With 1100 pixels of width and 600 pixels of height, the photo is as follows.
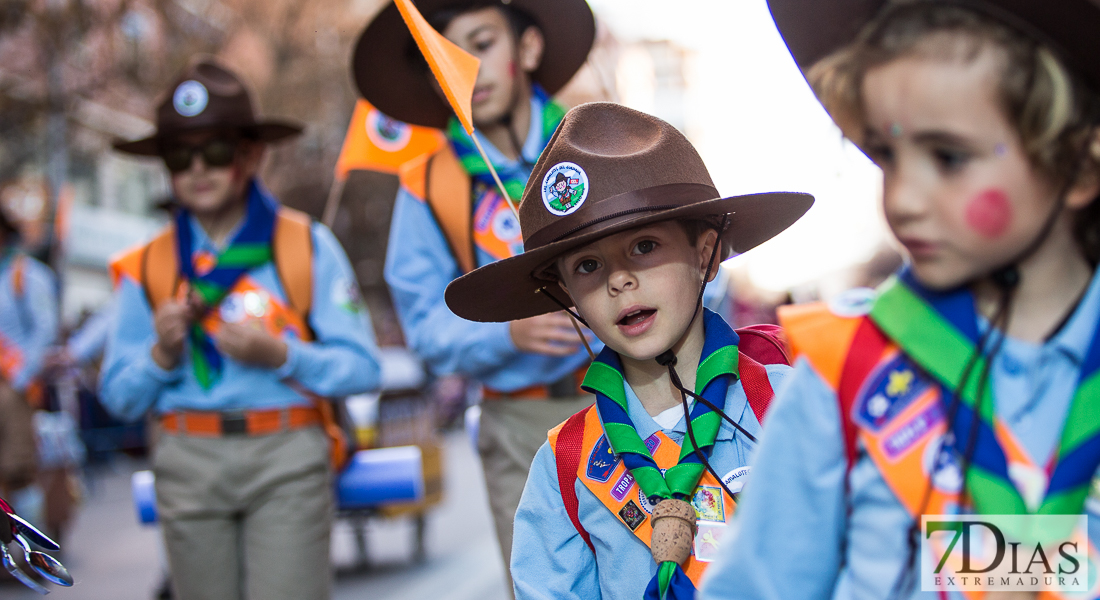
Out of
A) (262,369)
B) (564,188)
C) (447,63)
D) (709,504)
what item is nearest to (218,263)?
(262,369)

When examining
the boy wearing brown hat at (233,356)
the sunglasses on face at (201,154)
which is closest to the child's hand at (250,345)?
the boy wearing brown hat at (233,356)

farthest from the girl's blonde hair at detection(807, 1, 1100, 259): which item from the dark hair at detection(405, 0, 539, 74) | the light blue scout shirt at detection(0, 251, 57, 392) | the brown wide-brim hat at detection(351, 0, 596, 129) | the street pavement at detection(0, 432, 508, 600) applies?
the light blue scout shirt at detection(0, 251, 57, 392)

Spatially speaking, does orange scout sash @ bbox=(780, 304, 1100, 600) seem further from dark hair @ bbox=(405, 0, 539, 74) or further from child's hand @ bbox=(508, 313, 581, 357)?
dark hair @ bbox=(405, 0, 539, 74)

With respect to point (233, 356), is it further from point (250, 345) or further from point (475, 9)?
point (475, 9)

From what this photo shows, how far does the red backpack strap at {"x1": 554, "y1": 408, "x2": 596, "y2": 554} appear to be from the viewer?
2238 mm

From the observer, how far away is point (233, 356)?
368 cm

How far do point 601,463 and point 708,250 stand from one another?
55 cm

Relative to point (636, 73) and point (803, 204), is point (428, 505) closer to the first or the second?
point (803, 204)

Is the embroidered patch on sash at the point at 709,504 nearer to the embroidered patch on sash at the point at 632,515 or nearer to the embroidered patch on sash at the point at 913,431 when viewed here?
the embroidered patch on sash at the point at 632,515

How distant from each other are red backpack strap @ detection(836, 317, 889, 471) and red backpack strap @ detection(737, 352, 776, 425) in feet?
2.37

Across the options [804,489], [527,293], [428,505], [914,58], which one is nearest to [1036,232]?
[914,58]

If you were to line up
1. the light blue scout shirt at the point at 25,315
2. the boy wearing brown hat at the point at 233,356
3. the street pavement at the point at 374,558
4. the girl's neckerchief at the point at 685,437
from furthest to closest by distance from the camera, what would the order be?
the light blue scout shirt at the point at 25,315 < the street pavement at the point at 374,558 < the boy wearing brown hat at the point at 233,356 < the girl's neckerchief at the point at 685,437

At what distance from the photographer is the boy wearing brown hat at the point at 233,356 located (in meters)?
3.66

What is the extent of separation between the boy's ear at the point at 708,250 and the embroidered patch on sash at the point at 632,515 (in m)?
0.54
